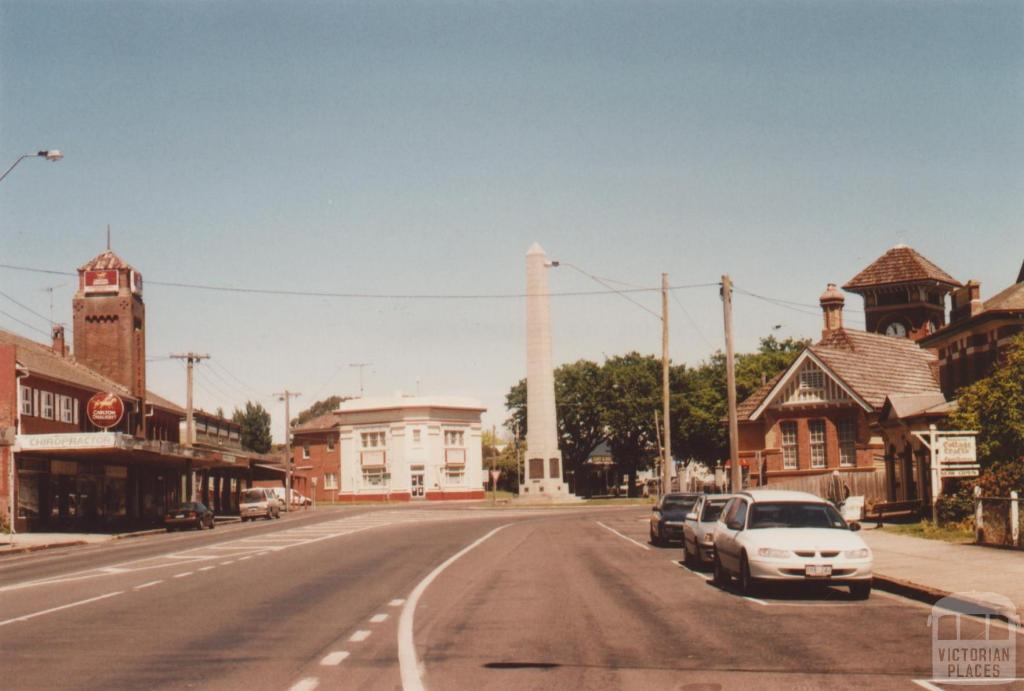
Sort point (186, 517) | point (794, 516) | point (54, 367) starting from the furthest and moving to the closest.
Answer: point (54, 367), point (186, 517), point (794, 516)

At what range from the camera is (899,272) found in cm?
7262

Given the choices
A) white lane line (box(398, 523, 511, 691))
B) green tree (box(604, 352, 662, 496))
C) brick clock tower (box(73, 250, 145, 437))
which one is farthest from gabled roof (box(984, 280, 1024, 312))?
green tree (box(604, 352, 662, 496))

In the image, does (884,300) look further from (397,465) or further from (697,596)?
(697,596)

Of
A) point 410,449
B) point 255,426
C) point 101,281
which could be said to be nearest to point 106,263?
point 101,281

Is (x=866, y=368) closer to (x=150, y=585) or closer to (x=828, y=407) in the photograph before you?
(x=828, y=407)

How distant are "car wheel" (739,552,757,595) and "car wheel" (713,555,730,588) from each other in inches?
44.0

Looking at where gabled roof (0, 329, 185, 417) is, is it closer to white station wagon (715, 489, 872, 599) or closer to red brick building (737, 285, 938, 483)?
red brick building (737, 285, 938, 483)

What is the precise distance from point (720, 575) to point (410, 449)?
83736 mm

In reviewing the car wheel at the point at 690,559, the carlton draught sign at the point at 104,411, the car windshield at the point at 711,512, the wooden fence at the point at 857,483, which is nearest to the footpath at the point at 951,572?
the car windshield at the point at 711,512

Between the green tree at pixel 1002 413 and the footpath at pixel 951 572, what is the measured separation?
3.56 meters

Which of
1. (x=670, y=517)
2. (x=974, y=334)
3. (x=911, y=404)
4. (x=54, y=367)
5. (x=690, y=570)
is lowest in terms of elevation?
(x=690, y=570)

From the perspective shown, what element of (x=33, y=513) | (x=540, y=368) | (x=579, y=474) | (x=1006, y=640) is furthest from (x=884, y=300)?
(x=1006, y=640)

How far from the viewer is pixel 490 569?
2328cm

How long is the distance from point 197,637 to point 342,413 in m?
93.7
